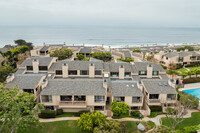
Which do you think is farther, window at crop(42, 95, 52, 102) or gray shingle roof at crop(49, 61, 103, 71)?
gray shingle roof at crop(49, 61, 103, 71)

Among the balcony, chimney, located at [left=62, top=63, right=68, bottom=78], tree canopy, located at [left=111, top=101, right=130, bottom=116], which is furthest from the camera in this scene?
chimney, located at [left=62, top=63, right=68, bottom=78]

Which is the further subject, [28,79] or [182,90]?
[182,90]

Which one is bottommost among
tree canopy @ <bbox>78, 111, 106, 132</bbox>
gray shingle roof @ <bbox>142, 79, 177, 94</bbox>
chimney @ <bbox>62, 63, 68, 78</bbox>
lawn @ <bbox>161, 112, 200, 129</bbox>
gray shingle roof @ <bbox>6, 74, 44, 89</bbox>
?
lawn @ <bbox>161, 112, 200, 129</bbox>

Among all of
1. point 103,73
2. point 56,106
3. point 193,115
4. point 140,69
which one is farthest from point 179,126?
point 56,106

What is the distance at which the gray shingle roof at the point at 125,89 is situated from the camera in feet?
101

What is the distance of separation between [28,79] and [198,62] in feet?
211

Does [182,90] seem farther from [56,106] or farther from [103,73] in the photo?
[56,106]

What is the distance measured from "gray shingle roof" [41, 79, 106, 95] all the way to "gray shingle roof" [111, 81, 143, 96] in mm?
2736

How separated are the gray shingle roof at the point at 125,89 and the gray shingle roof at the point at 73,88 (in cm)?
274

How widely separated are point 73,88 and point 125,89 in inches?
422

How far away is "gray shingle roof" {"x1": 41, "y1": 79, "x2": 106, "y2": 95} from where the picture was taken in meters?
29.8

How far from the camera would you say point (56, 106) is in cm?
3062

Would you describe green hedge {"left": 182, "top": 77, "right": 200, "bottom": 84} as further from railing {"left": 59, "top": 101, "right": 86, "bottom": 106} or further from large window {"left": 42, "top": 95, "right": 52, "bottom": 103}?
large window {"left": 42, "top": 95, "right": 52, "bottom": 103}

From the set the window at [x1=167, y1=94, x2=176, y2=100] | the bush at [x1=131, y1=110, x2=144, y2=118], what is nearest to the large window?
the bush at [x1=131, y1=110, x2=144, y2=118]
